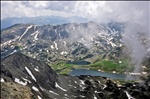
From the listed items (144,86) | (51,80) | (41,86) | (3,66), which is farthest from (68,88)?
(144,86)

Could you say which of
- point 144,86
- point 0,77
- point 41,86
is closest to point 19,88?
point 0,77

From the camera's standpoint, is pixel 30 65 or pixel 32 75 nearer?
pixel 32 75

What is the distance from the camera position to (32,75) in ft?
503

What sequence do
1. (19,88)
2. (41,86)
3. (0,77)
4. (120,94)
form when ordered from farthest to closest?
(120,94)
(41,86)
(0,77)
(19,88)

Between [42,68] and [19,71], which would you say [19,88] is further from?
→ [42,68]

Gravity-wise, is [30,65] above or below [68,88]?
above

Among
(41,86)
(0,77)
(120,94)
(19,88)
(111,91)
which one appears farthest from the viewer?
(111,91)

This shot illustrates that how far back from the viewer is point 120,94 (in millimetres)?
159000

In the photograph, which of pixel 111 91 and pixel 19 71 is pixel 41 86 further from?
pixel 111 91

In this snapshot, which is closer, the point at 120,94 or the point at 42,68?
the point at 120,94

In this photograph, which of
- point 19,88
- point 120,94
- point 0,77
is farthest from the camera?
point 120,94

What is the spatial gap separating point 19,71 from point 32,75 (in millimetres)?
7966

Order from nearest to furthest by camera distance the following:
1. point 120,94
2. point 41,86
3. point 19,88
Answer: point 19,88 < point 41,86 < point 120,94

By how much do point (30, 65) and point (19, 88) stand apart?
1766 inches
